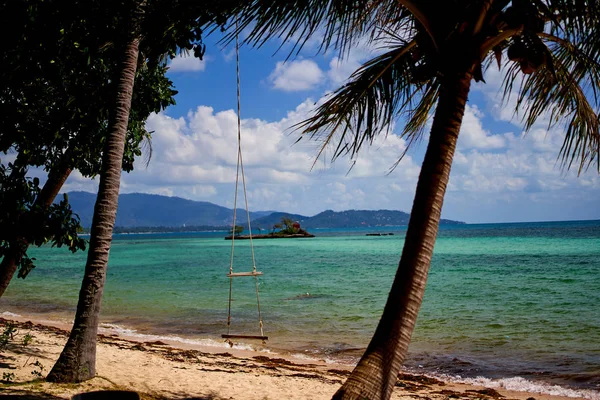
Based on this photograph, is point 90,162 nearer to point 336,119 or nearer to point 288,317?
point 336,119

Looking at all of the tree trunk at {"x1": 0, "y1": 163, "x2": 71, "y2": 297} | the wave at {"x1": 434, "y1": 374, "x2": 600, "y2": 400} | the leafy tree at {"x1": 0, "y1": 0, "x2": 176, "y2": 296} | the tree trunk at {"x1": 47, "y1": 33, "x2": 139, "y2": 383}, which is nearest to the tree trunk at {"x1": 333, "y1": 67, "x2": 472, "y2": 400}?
the leafy tree at {"x1": 0, "y1": 0, "x2": 176, "y2": 296}

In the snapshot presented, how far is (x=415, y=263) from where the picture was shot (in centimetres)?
276

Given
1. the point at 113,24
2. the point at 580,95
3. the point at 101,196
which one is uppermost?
the point at 113,24

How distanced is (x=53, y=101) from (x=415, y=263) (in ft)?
13.0

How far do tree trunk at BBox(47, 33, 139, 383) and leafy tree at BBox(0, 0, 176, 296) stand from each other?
0.23m

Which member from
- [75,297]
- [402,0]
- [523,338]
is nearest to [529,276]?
[523,338]

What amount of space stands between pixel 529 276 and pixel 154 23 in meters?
22.1

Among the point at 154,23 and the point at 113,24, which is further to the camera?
the point at 113,24

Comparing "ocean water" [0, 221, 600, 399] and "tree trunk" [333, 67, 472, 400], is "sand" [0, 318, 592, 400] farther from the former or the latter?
"tree trunk" [333, 67, 472, 400]

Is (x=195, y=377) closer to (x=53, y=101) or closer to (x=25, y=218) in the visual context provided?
(x=25, y=218)

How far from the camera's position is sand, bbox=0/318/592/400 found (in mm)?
5051

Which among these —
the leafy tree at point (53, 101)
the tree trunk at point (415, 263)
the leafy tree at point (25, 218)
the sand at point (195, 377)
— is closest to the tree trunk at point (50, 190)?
the leafy tree at point (53, 101)

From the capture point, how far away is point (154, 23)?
9.68 feet

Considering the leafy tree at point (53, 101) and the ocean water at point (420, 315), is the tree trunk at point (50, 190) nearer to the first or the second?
the leafy tree at point (53, 101)
